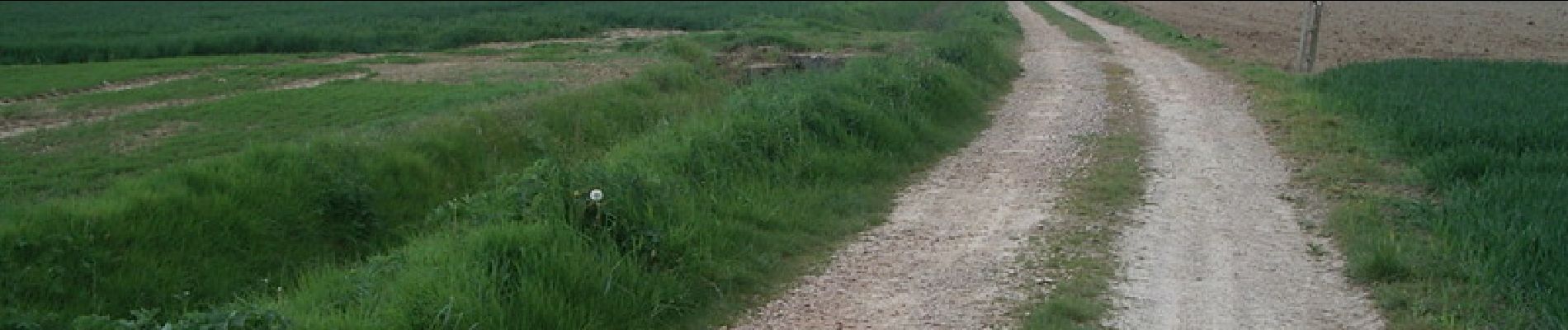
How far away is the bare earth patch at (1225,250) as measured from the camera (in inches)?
269

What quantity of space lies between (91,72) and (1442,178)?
821 inches

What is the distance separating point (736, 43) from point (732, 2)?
985 inches

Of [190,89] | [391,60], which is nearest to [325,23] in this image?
[391,60]

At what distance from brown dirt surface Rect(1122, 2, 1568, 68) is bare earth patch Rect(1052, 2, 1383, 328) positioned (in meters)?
12.2

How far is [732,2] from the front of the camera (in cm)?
5181

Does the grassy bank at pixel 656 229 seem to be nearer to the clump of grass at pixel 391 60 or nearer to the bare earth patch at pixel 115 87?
the bare earth patch at pixel 115 87

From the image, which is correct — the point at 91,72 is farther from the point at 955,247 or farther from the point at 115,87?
the point at 955,247

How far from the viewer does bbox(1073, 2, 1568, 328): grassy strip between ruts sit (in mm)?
6801

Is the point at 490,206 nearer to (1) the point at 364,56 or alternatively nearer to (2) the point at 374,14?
(1) the point at 364,56

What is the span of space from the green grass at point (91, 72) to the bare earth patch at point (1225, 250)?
647 inches

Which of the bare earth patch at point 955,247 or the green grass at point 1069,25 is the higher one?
the green grass at point 1069,25

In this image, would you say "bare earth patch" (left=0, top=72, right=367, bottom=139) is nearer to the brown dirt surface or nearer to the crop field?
the crop field

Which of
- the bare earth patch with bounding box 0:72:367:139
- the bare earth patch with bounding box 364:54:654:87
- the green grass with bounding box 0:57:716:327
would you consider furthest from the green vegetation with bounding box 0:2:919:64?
the green grass with bounding box 0:57:716:327

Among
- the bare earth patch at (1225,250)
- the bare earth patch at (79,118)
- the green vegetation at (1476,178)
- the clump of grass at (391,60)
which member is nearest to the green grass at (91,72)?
the clump of grass at (391,60)
